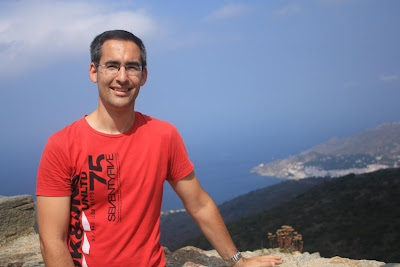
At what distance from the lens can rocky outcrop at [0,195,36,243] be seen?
4.87 m

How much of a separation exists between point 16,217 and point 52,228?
3471mm

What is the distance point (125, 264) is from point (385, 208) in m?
19.2

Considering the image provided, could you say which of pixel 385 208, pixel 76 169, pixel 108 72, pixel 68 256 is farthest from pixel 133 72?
pixel 385 208

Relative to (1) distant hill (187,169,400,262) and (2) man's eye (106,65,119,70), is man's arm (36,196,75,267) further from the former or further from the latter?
(1) distant hill (187,169,400,262)

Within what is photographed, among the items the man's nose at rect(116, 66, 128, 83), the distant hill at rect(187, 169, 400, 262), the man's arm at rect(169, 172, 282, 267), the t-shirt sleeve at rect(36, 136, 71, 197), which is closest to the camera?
the t-shirt sleeve at rect(36, 136, 71, 197)

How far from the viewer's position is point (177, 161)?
2.47m

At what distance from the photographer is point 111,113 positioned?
7.40 feet

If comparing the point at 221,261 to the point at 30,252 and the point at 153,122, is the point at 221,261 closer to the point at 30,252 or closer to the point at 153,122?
the point at 153,122

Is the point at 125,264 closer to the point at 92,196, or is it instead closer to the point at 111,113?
the point at 92,196

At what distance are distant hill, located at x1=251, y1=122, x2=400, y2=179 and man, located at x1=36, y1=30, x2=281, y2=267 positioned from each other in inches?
3777

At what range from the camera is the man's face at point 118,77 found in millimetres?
2180

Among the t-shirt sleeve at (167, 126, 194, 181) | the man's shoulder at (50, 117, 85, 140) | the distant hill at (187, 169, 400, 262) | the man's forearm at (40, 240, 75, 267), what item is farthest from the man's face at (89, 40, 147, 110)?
→ the distant hill at (187, 169, 400, 262)

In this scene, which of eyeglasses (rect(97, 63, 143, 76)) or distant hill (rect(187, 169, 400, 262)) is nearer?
eyeglasses (rect(97, 63, 143, 76))

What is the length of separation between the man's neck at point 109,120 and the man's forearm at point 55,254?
27.2 inches
